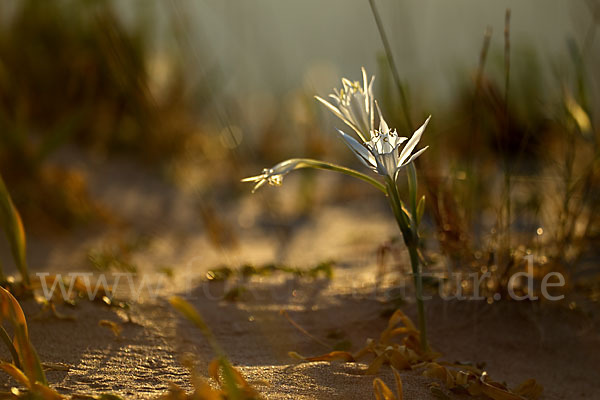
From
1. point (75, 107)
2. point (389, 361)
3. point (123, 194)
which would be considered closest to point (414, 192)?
point (389, 361)

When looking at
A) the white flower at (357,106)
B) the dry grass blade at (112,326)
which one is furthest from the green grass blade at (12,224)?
the white flower at (357,106)

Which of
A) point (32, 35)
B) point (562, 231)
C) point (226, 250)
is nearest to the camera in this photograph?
point (562, 231)

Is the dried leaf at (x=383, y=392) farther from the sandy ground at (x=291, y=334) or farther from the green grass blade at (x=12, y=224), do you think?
the green grass blade at (x=12, y=224)

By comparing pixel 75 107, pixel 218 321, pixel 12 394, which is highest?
pixel 75 107

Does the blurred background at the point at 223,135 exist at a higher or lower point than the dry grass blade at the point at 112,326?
higher

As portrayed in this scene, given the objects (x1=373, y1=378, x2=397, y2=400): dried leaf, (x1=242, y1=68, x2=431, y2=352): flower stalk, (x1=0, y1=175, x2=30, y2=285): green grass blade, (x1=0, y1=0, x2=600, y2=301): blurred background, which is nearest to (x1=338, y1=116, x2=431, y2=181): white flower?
(x1=242, y1=68, x2=431, y2=352): flower stalk

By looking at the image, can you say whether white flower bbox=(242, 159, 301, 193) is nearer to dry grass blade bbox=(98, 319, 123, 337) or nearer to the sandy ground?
the sandy ground

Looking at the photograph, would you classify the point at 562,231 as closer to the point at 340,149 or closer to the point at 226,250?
the point at 226,250

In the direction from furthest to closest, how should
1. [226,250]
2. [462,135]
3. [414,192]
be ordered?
[462,135] < [226,250] < [414,192]

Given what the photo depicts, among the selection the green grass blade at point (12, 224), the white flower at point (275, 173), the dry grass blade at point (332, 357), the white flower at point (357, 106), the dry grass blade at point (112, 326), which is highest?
the white flower at point (357, 106)
